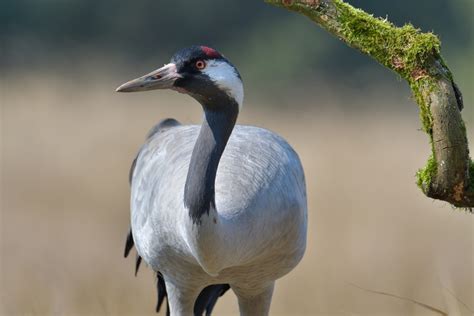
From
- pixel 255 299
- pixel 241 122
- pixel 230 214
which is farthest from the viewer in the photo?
pixel 241 122

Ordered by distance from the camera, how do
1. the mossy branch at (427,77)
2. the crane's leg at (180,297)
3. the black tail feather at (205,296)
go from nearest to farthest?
1. the mossy branch at (427,77)
2. the crane's leg at (180,297)
3. the black tail feather at (205,296)

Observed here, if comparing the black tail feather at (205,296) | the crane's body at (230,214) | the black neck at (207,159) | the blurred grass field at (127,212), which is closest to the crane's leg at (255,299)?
the crane's body at (230,214)

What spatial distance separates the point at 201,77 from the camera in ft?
13.0

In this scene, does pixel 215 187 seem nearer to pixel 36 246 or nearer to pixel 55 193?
pixel 36 246

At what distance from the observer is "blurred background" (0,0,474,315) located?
20.5 ft

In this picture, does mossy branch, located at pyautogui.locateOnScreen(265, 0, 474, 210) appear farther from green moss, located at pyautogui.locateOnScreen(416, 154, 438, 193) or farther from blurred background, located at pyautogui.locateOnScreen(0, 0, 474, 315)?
blurred background, located at pyautogui.locateOnScreen(0, 0, 474, 315)

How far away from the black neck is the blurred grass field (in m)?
1.33

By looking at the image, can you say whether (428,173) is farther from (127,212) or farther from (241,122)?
(241,122)

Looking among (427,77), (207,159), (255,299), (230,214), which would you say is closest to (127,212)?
(255,299)

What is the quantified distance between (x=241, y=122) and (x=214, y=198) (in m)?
5.19

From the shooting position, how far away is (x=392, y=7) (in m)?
13.8

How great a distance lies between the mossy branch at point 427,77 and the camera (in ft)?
12.0

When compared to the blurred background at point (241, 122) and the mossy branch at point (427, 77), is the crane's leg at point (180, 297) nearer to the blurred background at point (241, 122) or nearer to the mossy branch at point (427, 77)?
the blurred background at point (241, 122)

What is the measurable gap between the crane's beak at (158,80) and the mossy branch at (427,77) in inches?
18.0
